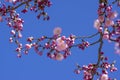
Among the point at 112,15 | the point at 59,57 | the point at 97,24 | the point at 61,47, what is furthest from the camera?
the point at 61,47

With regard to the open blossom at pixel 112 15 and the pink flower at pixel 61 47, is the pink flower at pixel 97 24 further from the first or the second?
the pink flower at pixel 61 47

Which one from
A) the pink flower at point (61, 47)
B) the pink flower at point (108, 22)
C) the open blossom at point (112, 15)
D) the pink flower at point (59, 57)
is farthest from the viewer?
the pink flower at point (61, 47)

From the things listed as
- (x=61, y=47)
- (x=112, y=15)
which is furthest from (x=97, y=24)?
(x=61, y=47)

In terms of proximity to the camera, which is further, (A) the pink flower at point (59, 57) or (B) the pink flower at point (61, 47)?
(B) the pink flower at point (61, 47)

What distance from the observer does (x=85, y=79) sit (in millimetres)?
8523

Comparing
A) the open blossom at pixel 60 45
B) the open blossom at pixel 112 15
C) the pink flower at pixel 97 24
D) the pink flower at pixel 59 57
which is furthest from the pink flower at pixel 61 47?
the open blossom at pixel 112 15

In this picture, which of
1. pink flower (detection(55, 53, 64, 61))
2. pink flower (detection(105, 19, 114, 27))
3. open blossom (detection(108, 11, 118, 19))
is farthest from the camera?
pink flower (detection(55, 53, 64, 61))

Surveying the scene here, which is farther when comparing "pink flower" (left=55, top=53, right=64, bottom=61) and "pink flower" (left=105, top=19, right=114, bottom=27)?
"pink flower" (left=55, top=53, right=64, bottom=61)

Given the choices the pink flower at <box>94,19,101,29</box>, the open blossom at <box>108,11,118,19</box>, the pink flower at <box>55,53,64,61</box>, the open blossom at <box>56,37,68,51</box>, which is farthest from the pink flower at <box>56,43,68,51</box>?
the open blossom at <box>108,11,118,19</box>

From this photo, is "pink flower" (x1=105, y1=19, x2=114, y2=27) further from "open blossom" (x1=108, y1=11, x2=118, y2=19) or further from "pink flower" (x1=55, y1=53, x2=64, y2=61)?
"pink flower" (x1=55, y1=53, x2=64, y2=61)

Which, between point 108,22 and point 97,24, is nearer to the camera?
point 108,22

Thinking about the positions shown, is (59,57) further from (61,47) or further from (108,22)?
(108,22)

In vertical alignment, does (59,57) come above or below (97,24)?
below

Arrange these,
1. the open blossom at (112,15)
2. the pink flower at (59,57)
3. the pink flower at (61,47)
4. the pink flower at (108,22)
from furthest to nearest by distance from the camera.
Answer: the pink flower at (61,47) < the pink flower at (59,57) < the open blossom at (112,15) < the pink flower at (108,22)
